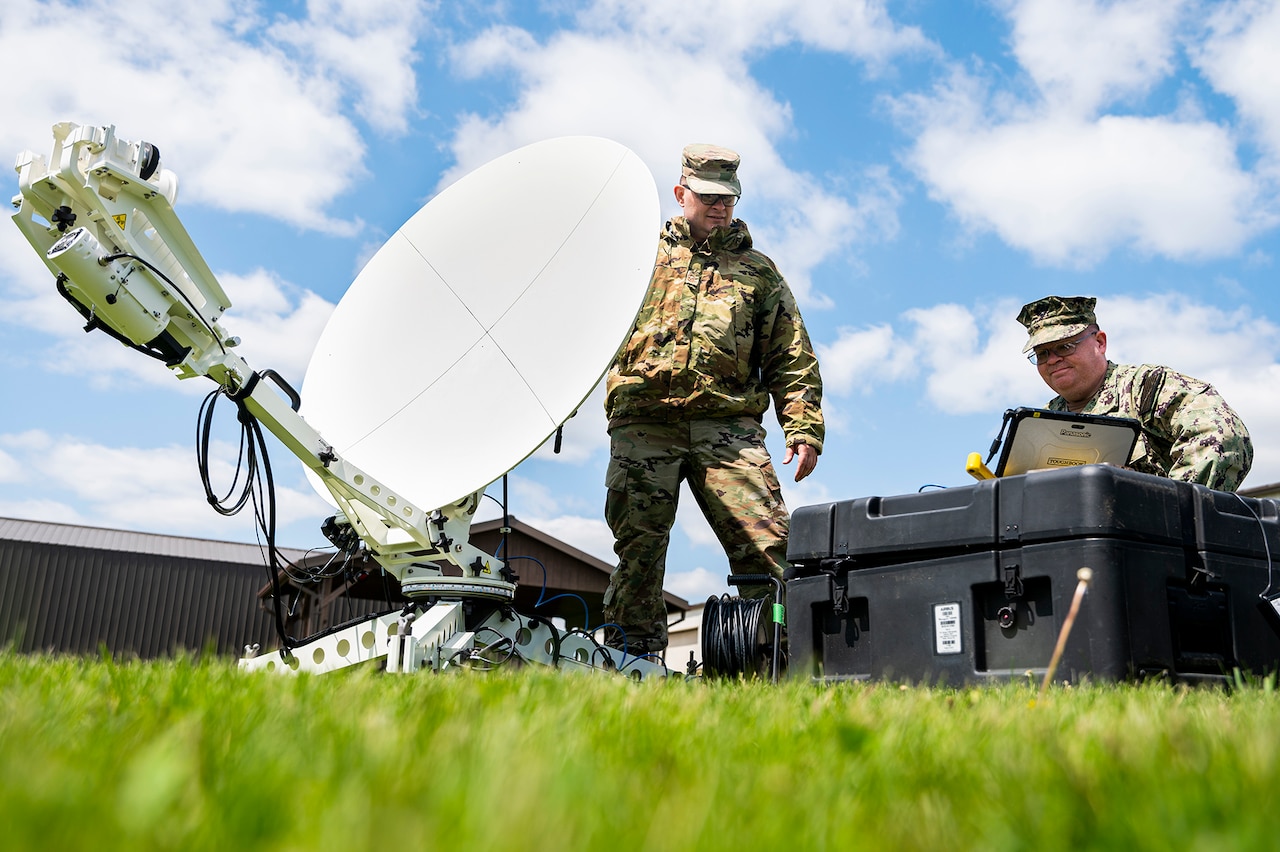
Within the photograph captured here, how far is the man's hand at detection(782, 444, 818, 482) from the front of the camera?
531cm

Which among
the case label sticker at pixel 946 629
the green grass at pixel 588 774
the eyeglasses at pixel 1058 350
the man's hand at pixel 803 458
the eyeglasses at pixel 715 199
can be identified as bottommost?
the green grass at pixel 588 774

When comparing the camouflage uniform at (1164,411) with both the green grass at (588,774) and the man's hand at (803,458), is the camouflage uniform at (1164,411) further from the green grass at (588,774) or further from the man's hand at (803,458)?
the green grass at (588,774)

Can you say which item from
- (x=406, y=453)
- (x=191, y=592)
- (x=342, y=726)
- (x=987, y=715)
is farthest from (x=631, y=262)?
(x=191, y=592)

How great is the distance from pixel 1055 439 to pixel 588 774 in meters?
3.14

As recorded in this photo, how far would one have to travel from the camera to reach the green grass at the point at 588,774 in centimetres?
61

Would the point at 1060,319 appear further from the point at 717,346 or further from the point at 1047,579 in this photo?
the point at 1047,579

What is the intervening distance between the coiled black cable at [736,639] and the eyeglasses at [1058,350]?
6.29ft

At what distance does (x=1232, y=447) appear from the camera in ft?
13.0

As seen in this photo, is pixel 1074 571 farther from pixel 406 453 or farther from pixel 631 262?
pixel 406 453

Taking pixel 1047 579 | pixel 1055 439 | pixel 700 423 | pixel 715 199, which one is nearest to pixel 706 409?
pixel 700 423

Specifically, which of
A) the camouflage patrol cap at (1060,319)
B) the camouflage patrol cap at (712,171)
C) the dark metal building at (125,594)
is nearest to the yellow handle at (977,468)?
the camouflage patrol cap at (1060,319)

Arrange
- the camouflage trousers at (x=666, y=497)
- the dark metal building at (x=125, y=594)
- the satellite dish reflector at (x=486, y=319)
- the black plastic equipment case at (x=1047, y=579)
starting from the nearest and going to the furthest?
1. the black plastic equipment case at (x=1047, y=579)
2. the satellite dish reflector at (x=486, y=319)
3. the camouflage trousers at (x=666, y=497)
4. the dark metal building at (x=125, y=594)

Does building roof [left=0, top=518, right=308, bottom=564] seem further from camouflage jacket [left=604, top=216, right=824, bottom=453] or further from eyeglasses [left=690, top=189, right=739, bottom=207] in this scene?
eyeglasses [left=690, top=189, right=739, bottom=207]

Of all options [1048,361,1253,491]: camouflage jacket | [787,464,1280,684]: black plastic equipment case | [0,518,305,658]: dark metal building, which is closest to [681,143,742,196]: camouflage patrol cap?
[1048,361,1253,491]: camouflage jacket
